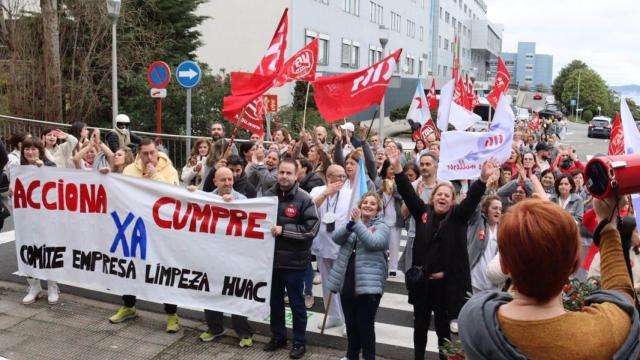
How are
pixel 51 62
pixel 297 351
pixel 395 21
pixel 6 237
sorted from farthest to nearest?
1. pixel 395 21
2. pixel 51 62
3. pixel 6 237
4. pixel 297 351

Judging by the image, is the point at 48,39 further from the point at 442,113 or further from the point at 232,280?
the point at 232,280

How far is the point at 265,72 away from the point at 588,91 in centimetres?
10417

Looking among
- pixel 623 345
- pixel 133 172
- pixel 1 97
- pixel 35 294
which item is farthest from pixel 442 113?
pixel 1 97

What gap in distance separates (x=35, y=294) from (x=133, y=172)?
1.82 m

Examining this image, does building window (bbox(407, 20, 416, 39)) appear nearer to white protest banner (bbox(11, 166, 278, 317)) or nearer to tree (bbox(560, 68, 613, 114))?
white protest banner (bbox(11, 166, 278, 317))

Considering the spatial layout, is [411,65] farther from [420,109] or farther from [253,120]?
[253,120]

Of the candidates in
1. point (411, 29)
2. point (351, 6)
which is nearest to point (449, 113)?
point (351, 6)

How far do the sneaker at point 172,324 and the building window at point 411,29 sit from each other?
2082 inches

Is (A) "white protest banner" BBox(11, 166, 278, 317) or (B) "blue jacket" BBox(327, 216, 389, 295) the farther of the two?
(A) "white protest banner" BBox(11, 166, 278, 317)

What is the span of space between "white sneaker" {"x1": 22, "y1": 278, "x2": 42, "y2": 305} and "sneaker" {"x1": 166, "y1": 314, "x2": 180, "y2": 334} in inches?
70.3

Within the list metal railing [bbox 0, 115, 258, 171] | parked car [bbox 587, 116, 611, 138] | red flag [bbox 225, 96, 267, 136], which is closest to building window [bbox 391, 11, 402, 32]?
parked car [bbox 587, 116, 611, 138]

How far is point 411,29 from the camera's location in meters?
57.0

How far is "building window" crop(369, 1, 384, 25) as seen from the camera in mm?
43969

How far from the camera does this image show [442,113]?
465 inches
